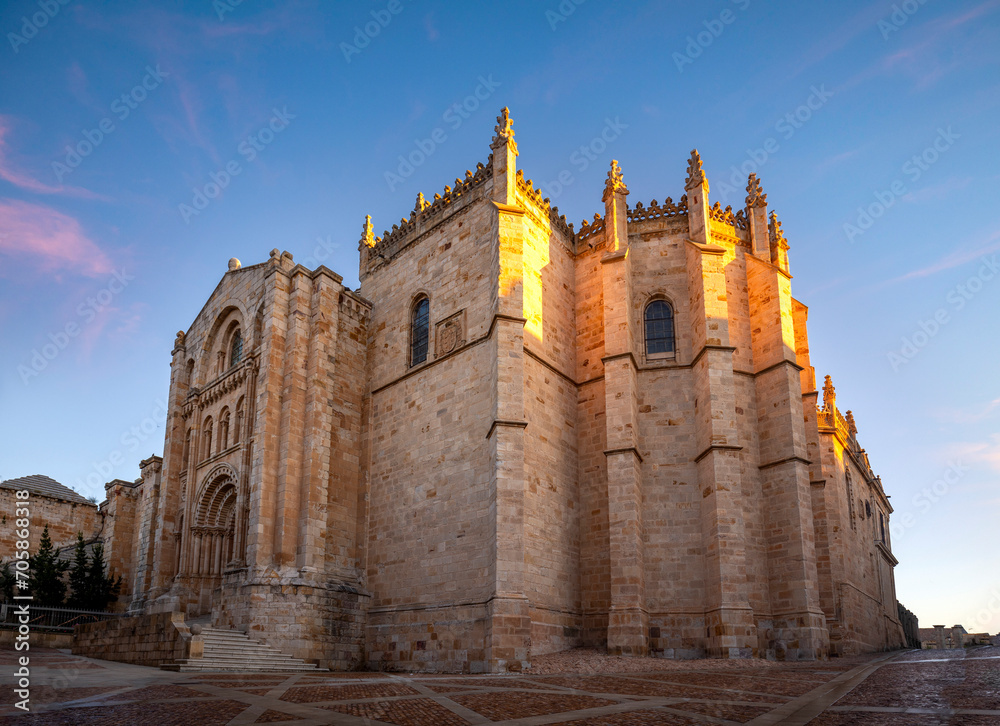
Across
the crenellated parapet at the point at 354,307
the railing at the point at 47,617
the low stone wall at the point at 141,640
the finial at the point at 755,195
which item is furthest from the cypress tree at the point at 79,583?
the finial at the point at 755,195

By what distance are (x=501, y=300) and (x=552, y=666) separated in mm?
8619

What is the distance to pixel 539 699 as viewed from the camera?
8.89m

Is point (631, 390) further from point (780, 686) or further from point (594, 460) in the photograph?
point (780, 686)

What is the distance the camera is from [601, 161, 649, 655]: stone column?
17062 mm

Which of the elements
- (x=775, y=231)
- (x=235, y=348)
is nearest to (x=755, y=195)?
(x=775, y=231)

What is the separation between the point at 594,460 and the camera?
19656mm

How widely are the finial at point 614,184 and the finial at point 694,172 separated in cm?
194

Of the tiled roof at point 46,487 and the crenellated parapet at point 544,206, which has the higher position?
the crenellated parapet at point 544,206

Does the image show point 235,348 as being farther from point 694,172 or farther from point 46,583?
point 694,172

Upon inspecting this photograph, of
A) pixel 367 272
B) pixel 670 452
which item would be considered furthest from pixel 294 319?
pixel 670 452

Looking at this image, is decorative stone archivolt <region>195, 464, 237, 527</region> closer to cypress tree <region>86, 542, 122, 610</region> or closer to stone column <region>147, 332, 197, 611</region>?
stone column <region>147, 332, 197, 611</region>

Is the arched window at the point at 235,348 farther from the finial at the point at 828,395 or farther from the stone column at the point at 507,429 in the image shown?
the finial at the point at 828,395

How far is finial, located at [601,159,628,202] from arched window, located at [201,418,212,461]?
15024mm

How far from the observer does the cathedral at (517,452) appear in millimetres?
17109
